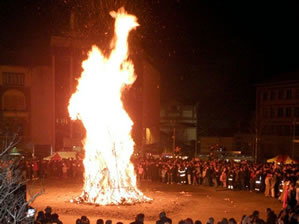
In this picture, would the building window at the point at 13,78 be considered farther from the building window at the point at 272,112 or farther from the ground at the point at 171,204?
the building window at the point at 272,112

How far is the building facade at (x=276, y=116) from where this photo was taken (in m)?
54.0

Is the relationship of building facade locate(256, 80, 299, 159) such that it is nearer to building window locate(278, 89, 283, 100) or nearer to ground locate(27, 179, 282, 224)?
building window locate(278, 89, 283, 100)

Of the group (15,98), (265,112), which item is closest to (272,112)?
(265,112)

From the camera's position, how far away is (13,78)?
1795 inches

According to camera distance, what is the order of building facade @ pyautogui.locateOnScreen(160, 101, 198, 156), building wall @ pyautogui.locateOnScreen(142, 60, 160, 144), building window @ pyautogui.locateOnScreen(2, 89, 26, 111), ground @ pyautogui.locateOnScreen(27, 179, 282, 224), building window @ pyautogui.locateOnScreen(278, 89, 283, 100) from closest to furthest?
ground @ pyautogui.locateOnScreen(27, 179, 282, 224) < building window @ pyautogui.locateOnScreen(2, 89, 26, 111) < building wall @ pyautogui.locateOnScreen(142, 60, 160, 144) < building window @ pyautogui.locateOnScreen(278, 89, 283, 100) < building facade @ pyautogui.locateOnScreen(160, 101, 198, 156)

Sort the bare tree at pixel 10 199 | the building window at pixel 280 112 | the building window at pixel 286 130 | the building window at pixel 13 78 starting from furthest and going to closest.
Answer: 1. the building window at pixel 280 112
2. the building window at pixel 286 130
3. the building window at pixel 13 78
4. the bare tree at pixel 10 199

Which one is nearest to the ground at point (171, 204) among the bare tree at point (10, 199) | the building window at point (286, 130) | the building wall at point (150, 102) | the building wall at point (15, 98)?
the bare tree at point (10, 199)

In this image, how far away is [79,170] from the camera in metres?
27.4

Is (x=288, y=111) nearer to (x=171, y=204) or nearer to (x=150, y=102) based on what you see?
(x=150, y=102)

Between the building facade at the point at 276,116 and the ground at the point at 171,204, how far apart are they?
109 feet

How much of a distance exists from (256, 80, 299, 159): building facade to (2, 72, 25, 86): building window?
3164cm

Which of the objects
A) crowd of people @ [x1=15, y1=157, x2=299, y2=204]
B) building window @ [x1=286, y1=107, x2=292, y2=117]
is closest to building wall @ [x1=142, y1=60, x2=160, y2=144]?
building window @ [x1=286, y1=107, x2=292, y2=117]

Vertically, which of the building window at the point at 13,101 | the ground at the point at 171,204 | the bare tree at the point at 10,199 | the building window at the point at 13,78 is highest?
the building window at the point at 13,78

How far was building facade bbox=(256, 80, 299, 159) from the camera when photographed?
5397 cm
